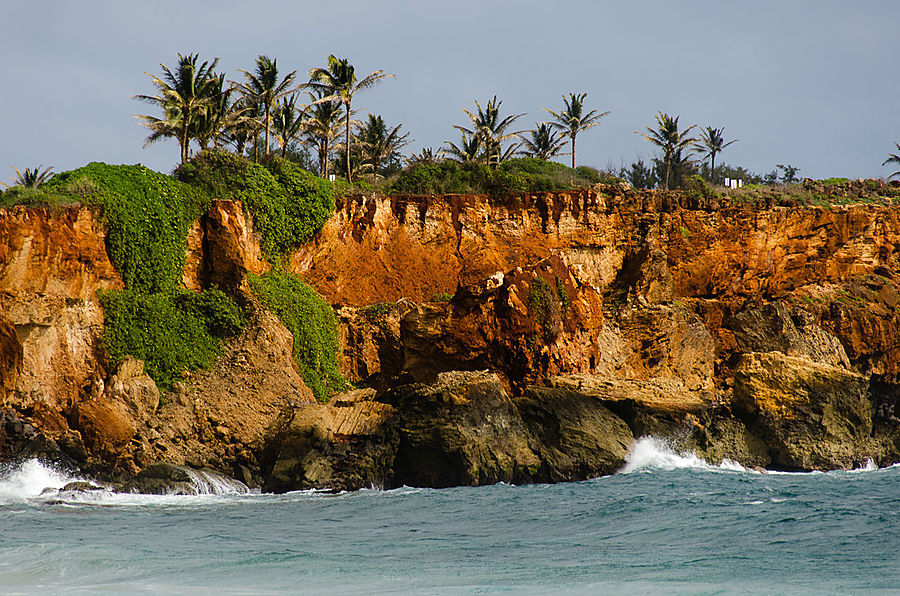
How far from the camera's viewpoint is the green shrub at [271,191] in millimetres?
32438

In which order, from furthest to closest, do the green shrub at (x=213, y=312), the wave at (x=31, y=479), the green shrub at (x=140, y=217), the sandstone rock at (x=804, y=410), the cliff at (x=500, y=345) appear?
the green shrub at (x=213, y=312)
the green shrub at (x=140, y=217)
the sandstone rock at (x=804, y=410)
the cliff at (x=500, y=345)
the wave at (x=31, y=479)

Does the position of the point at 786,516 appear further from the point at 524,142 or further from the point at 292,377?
the point at 524,142

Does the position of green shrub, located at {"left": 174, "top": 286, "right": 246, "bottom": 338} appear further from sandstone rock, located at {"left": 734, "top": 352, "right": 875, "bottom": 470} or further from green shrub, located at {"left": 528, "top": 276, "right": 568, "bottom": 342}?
sandstone rock, located at {"left": 734, "top": 352, "right": 875, "bottom": 470}

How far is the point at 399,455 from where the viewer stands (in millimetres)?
26109

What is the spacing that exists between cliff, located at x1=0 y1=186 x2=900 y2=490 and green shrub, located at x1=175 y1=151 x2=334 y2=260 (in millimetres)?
663

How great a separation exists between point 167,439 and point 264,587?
48.1ft

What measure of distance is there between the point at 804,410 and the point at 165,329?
2043cm

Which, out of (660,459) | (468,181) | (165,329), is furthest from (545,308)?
(165,329)

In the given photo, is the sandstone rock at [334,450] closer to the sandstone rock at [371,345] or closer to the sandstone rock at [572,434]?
the sandstone rock at [572,434]

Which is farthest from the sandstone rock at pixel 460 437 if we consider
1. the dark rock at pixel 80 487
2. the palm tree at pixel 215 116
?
the palm tree at pixel 215 116

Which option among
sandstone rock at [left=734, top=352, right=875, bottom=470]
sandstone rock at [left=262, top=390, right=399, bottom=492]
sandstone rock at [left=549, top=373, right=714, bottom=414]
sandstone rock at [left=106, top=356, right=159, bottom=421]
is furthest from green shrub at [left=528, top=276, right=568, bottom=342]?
sandstone rock at [left=106, top=356, right=159, bottom=421]

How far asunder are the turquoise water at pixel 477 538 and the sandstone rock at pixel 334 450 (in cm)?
102

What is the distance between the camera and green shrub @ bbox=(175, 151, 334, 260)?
106ft

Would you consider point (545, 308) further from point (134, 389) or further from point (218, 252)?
point (134, 389)
